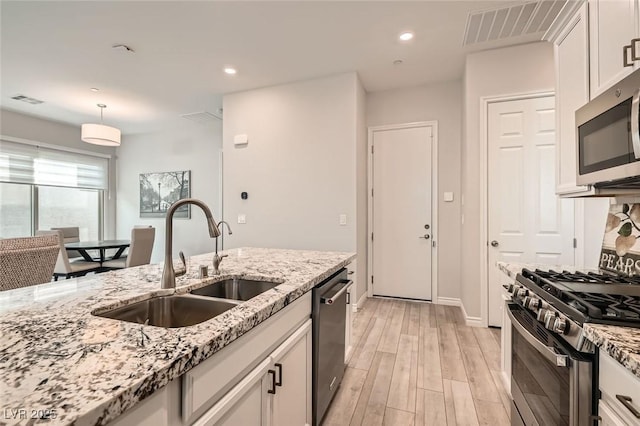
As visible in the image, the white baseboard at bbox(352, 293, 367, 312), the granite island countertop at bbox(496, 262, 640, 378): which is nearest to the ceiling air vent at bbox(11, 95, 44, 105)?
the white baseboard at bbox(352, 293, 367, 312)

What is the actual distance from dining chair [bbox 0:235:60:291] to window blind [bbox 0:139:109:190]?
12.9ft

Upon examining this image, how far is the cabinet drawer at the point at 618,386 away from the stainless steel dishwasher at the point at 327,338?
3.45 ft

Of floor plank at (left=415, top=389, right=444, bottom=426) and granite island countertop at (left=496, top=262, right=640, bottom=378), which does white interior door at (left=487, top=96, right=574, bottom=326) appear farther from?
granite island countertop at (left=496, top=262, right=640, bottom=378)

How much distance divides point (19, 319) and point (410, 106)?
4140mm

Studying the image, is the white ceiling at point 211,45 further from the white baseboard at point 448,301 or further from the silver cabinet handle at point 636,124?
the white baseboard at point 448,301

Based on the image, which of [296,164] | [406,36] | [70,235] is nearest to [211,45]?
[296,164]

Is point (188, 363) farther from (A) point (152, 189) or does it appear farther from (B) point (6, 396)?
(A) point (152, 189)

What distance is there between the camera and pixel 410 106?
3932mm

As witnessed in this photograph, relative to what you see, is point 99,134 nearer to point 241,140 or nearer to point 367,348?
point 241,140

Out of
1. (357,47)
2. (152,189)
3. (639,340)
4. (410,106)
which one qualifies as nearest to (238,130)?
→ (357,47)

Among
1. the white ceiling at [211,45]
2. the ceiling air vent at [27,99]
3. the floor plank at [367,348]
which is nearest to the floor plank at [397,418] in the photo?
the floor plank at [367,348]

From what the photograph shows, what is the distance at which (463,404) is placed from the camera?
1.85m

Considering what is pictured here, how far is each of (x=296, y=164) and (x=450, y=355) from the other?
106 inches

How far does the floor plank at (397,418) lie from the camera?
1.69 m
